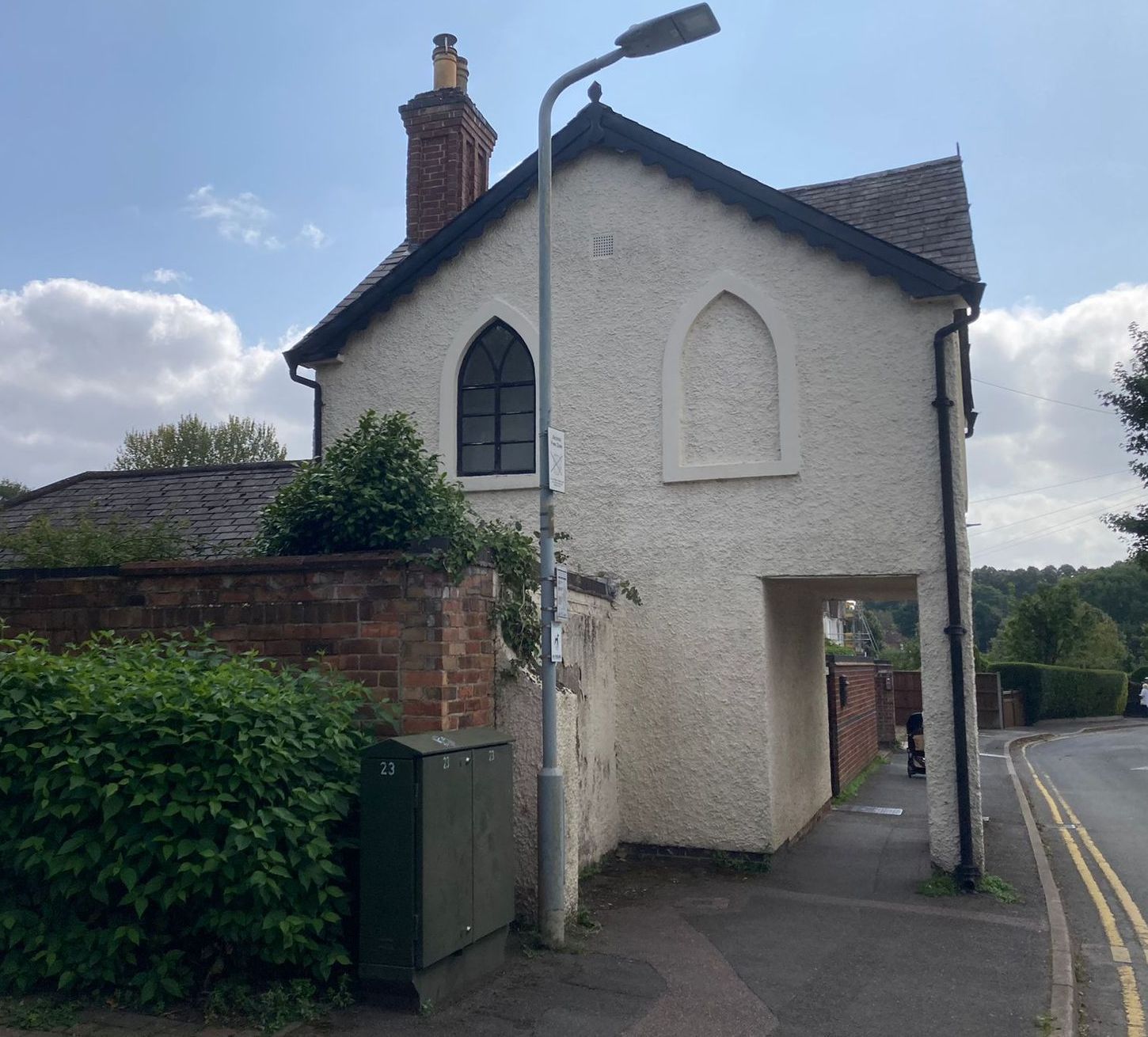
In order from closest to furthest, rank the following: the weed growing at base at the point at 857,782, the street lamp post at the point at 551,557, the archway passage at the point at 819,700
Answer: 1. the street lamp post at the point at 551,557
2. the archway passage at the point at 819,700
3. the weed growing at base at the point at 857,782

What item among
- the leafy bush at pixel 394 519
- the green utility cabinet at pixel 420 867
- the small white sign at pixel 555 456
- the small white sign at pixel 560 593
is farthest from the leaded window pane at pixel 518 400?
the green utility cabinet at pixel 420 867

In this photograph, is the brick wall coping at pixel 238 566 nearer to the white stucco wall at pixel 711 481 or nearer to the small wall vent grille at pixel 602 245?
the white stucco wall at pixel 711 481

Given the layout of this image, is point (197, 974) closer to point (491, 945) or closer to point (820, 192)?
point (491, 945)

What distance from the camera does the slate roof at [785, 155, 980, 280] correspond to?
10.3 m

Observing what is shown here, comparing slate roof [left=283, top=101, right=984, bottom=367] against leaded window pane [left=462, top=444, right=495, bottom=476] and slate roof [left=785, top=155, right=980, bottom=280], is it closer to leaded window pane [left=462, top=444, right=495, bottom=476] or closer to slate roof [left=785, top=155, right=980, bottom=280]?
slate roof [left=785, top=155, right=980, bottom=280]

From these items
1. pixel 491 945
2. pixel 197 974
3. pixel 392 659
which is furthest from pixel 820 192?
pixel 197 974

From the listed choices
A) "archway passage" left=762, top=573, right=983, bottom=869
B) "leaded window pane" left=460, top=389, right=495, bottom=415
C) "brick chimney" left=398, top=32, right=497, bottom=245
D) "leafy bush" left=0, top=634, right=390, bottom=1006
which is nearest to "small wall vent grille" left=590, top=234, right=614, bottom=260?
"leaded window pane" left=460, top=389, right=495, bottom=415

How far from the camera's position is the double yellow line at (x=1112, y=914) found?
20.4 feet

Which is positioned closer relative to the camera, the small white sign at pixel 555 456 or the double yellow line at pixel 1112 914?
the double yellow line at pixel 1112 914

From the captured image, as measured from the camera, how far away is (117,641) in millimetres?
6258

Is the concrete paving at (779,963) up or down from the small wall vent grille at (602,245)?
down

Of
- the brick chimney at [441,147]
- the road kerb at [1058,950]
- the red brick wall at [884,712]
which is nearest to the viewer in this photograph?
the road kerb at [1058,950]

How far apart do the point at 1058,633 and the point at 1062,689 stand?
466cm

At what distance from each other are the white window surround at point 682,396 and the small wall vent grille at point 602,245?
1063mm
